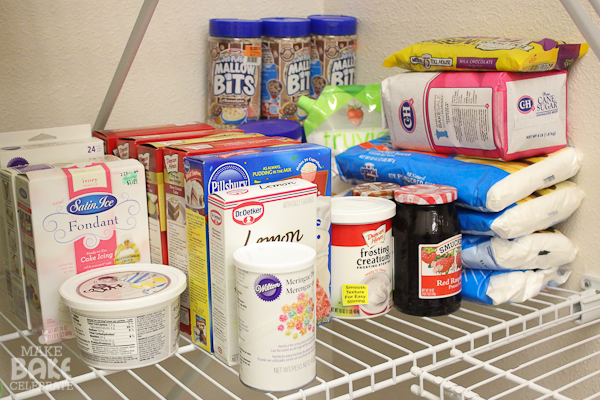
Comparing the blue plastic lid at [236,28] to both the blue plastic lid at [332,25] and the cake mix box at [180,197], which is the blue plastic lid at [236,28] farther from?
the cake mix box at [180,197]

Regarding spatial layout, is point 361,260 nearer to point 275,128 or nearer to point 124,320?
point 124,320

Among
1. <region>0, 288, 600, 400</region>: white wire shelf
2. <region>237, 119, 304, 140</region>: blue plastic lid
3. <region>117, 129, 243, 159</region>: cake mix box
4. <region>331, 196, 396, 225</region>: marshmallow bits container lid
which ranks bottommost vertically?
<region>0, 288, 600, 400</region>: white wire shelf

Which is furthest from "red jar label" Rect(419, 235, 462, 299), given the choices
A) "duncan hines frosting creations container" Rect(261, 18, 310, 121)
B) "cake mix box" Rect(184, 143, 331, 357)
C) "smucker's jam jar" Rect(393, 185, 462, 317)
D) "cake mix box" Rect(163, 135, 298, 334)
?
"duncan hines frosting creations container" Rect(261, 18, 310, 121)

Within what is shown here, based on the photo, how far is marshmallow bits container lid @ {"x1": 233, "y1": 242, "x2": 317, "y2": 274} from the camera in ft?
2.22

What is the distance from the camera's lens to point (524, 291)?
959 millimetres

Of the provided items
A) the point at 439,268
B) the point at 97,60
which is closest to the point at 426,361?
the point at 439,268

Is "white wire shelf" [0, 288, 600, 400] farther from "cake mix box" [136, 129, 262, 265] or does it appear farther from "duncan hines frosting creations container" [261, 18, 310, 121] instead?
"duncan hines frosting creations container" [261, 18, 310, 121]

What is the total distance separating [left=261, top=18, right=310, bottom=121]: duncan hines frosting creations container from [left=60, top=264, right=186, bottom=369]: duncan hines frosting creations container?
67 cm

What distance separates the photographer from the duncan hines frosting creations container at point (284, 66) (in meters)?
1.32

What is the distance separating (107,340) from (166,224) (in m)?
0.20

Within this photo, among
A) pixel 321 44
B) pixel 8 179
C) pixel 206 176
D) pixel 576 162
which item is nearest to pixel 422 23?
pixel 321 44

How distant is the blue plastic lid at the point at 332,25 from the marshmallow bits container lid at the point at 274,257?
2.47ft

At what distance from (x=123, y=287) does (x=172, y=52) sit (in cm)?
70

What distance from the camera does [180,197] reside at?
824 millimetres
